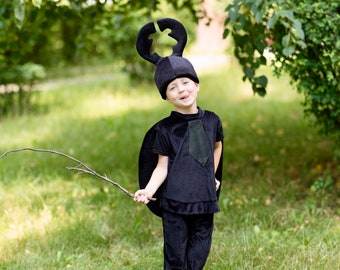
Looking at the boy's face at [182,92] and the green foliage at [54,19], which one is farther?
the green foliage at [54,19]

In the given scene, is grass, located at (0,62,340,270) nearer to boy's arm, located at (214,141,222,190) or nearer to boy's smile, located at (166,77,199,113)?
boy's arm, located at (214,141,222,190)

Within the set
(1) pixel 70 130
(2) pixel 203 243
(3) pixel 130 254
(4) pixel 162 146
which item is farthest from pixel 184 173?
(1) pixel 70 130

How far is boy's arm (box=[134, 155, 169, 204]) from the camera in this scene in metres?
2.70

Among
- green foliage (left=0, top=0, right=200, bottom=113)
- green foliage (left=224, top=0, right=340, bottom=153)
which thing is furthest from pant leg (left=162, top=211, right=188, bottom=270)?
green foliage (left=0, top=0, right=200, bottom=113)

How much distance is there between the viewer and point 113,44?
9.81 m

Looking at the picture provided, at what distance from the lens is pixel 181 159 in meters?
2.70

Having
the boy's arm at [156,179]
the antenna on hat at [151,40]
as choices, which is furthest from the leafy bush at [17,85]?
the boy's arm at [156,179]

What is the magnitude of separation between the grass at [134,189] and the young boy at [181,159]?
21.9 inches

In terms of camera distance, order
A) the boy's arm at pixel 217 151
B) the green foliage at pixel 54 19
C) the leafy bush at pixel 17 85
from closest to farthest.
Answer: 1. the boy's arm at pixel 217 151
2. the green foliage at pixel 54 19
3. the leafy bush at pixel 17 85

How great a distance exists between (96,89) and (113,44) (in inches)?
37.3

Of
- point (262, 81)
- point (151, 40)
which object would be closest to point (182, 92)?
point (151, 40)

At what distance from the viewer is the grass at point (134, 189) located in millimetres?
3402

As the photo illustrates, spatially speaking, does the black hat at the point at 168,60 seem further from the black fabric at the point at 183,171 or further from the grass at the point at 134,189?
the grass at the point at 134,189

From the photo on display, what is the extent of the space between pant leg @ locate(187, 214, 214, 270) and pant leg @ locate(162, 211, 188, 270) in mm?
47
